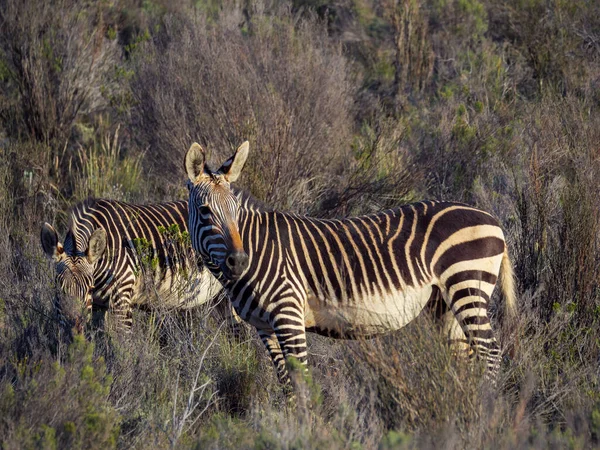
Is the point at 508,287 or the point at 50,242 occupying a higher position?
the point at 508,287

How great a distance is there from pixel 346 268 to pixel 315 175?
4.07m

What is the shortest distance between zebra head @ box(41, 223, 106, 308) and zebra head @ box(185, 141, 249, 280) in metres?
1.04

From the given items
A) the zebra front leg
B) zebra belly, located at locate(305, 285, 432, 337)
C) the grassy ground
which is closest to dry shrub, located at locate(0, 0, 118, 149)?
the grassy ground

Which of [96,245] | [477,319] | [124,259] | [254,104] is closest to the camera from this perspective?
[477,319]

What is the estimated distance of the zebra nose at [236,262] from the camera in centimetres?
540

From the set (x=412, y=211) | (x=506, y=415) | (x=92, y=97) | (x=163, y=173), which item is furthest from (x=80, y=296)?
(x=92, y=97)

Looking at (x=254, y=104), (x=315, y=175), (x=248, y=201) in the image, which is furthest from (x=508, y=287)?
(x=254, y=104)

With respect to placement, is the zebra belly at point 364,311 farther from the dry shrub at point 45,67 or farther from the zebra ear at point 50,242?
the dry shrub at point 45,67

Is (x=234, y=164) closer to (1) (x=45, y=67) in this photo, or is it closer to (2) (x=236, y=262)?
(2) (x=236, y=262)

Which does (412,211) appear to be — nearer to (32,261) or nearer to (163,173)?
(32,261)

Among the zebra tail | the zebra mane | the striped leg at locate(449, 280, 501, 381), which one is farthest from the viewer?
the zebra mane

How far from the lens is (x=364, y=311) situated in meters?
5.77

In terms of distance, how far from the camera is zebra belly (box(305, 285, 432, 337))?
18.8ft

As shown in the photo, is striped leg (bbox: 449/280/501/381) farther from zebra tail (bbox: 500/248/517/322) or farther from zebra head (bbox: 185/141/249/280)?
zebra head (bbox: 185/141/249/280)
